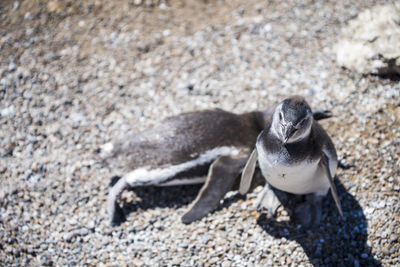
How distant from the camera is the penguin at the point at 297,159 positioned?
265cm

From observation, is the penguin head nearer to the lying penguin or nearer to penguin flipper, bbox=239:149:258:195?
penguin flipper, bbox=239:149:258:195

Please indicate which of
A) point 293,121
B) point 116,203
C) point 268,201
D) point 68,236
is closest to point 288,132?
point 293,121

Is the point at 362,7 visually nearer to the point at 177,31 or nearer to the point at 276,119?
the point at 177,31

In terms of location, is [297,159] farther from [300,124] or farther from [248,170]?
[248,170]

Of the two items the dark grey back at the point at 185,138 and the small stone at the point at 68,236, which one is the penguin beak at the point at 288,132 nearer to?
the dark grey back at the point at 185,138

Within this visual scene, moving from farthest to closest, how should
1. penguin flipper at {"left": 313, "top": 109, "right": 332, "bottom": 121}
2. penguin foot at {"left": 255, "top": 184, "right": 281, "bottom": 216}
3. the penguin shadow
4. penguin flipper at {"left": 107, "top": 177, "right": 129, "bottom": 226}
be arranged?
penguin flipper at {"left": 313, "top": 109, "right": 332, "bottom": 121} < penguin flipper at {"left": 107, "top": 177, "right": 129, "bottom": 226} < penguin foot at {"left": 255, "top": 184, "right": 281, "bottom": 216} < the penguin shadow

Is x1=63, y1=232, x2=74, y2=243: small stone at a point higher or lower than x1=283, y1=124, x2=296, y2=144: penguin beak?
lower

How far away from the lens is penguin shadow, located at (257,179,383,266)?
9.91ft

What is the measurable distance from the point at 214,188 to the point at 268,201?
449 mm

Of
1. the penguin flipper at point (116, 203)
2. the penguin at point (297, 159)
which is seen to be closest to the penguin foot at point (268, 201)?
the penguin at point (297, 159)

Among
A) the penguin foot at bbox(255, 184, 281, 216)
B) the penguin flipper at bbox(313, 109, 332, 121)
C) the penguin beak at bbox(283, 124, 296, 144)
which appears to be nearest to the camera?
the penguin beak at bbox(283, 124, 296, 144)

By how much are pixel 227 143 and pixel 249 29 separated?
178 centimetres

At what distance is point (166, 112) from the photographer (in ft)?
13.6

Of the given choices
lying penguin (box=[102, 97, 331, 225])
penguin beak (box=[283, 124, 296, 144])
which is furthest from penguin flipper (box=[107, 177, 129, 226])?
penguin beak (box=[283, 124, 296, 144])
